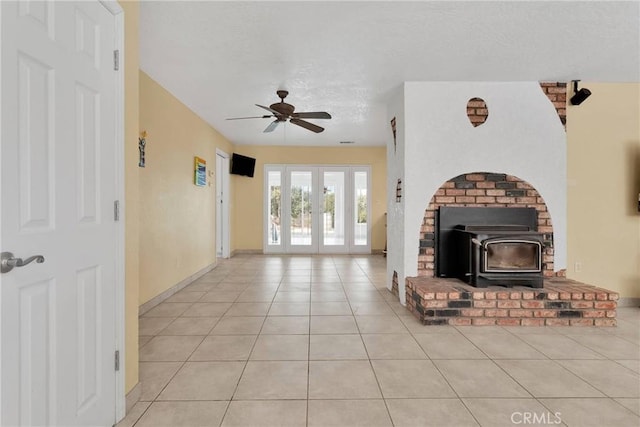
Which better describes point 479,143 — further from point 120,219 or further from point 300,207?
point 300,207

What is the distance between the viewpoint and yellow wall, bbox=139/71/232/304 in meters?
3.43

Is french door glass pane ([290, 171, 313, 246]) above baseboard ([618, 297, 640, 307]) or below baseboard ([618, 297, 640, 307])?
above

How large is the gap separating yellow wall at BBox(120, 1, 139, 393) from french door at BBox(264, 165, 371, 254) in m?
5.57

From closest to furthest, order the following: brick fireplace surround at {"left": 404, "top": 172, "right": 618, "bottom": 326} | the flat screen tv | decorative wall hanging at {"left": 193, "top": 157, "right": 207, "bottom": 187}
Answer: brick fireplace surround at {"left": 404, "top": 172, "right": 618, "bottom": 326} < decorative wall hanging at {"left": 193, "top": 157, "right": 207, "bottom": 187} < the flat screen tv

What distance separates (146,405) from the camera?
179 centimetres

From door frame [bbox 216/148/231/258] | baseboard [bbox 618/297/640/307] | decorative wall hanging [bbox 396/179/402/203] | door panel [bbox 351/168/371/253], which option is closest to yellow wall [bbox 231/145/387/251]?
door panel [bbox 351/168/371/253]

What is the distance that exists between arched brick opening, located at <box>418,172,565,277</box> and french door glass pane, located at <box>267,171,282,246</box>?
437 cm

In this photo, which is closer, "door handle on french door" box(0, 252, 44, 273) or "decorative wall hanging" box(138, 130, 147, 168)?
"door handle on french door" box(0, 252, 44, 273)

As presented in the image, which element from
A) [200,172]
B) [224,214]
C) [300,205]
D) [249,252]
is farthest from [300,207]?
[200,172]

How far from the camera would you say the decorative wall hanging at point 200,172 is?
4832 millimetres

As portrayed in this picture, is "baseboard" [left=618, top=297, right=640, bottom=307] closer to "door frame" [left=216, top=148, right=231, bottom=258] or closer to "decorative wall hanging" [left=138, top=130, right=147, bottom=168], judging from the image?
"decorative wall hanging" [left=138, top=130, right=147, bottom=168]

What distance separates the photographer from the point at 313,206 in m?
7.41

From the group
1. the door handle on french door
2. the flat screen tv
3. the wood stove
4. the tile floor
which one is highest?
the flat screen tv

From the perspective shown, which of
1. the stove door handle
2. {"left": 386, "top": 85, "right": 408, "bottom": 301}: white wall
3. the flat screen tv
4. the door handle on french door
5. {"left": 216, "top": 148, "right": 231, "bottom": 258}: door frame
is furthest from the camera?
the flat screen tv
